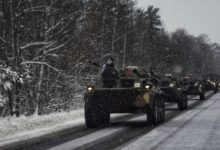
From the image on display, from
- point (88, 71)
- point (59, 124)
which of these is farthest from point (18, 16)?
point (88, 71)

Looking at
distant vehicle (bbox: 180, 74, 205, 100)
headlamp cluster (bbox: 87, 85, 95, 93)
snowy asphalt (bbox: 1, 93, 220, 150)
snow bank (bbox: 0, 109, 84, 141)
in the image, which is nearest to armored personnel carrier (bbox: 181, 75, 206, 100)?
distant vehicle (bbox: 180, 74, 205, 100)

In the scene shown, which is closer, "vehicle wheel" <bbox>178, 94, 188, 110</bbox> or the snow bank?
the snow bank

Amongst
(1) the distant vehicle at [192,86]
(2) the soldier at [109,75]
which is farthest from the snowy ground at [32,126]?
(1) the distant vehicle at [192,86]

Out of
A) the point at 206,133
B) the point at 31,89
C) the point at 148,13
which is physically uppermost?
the point at 148,13

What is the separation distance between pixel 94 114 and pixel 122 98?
996 millimetres

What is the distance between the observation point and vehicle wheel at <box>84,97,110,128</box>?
55.7ft

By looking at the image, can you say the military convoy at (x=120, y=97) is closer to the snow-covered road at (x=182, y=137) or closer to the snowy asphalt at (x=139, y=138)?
the snowy asphalt at (x=139, y=138)

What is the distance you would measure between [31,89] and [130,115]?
13.6 ft

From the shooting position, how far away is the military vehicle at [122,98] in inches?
669

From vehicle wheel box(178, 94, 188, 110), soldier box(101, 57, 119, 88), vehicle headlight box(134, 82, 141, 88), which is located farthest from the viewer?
vehicle wheel box(178, 94, 188, 110)

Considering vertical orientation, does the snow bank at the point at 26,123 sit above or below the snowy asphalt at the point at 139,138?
above

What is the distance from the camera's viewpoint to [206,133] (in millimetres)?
14305

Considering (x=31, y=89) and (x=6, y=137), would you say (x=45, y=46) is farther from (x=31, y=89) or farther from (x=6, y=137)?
(x=6, y=137)

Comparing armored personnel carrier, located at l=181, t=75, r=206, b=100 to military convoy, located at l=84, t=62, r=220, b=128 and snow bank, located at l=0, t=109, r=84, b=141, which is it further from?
military convoy, located at l=84, t=62, r=220, b=128
